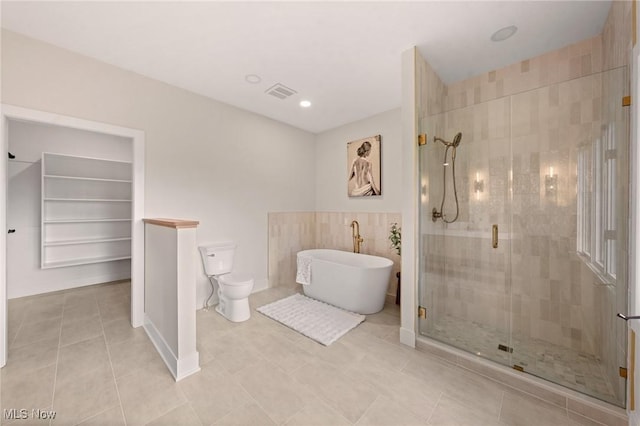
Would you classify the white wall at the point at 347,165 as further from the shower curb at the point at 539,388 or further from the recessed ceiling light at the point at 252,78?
the shower curb at the point at 539,388

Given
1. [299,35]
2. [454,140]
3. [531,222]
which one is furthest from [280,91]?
[531,222]

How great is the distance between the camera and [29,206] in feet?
10.8

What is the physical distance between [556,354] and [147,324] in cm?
360

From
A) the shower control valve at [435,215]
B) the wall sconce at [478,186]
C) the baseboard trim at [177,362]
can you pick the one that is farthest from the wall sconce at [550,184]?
the baseboard trim at [177,362]

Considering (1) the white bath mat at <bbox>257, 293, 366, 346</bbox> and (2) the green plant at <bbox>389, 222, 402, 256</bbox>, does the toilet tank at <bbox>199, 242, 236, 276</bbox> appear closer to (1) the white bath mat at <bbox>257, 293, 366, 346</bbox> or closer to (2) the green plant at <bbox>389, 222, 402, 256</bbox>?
(1) the white bath mat at <bbox>257, 293, 366, 346</bbox>

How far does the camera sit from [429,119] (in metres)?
2.28

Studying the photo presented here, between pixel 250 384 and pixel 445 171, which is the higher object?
pixel 445 171

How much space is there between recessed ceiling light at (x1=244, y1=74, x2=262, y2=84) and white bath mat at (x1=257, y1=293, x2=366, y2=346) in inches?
102

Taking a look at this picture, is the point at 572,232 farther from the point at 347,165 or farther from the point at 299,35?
the point at 347,165

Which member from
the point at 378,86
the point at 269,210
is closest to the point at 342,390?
the point at 269,210

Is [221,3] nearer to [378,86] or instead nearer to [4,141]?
[378,86]

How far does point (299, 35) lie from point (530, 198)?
7.44ft

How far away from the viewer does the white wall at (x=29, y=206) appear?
3182mm

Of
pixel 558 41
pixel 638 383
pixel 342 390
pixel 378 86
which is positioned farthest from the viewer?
pixel 378 86
